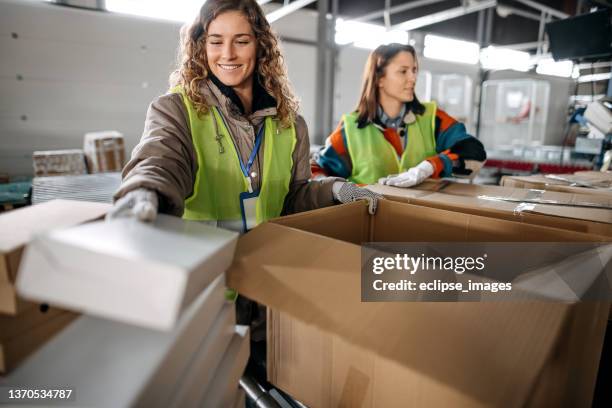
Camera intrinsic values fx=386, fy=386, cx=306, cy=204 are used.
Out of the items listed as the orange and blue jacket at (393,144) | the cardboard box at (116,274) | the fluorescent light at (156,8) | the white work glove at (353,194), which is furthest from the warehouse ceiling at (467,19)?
the cardboard box at (116,274)

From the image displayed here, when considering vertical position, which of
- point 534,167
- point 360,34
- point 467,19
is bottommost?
point 534,167

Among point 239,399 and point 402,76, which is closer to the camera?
point 239,399

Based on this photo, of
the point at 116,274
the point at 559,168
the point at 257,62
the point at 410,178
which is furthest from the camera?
the point at 559,168

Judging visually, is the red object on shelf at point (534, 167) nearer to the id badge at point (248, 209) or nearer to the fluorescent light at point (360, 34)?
the fluorescent light at point (360, 34)

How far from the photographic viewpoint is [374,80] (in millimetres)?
2244

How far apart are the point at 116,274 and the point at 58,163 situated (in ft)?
12.7

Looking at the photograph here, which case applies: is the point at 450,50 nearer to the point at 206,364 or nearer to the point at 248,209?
the point at 248,209

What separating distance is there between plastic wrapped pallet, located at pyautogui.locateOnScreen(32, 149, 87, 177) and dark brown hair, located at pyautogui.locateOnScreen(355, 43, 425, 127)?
3.04m

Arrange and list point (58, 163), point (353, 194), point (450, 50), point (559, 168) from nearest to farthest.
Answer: point (353, 194) < point (58, 163) < point (559, 168) < point (450, 50)

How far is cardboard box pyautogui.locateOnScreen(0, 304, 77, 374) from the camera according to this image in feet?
1.93

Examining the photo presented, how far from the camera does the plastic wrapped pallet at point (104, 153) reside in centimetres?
407

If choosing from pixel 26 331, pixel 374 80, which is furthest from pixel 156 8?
pixel 26 331

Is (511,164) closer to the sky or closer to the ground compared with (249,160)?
closer to the ground

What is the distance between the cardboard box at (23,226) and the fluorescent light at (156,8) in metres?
5.40
